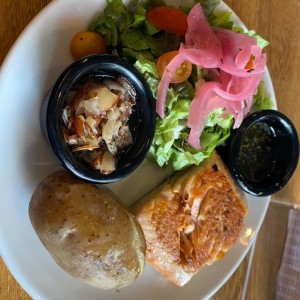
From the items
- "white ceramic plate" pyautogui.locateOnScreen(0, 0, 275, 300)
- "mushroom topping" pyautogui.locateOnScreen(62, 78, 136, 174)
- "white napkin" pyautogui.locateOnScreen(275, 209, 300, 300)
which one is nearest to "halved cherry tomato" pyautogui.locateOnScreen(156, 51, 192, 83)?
"mushroom topping" pyautogui.locateOnScreen(62, 78, 136, 174)

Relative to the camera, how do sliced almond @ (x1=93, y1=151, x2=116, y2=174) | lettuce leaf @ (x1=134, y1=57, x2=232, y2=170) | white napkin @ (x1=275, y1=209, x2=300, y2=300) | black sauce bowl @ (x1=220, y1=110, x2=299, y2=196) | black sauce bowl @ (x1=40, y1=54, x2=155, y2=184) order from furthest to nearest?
white napkin @ (x1=275, y1=209, x2=300, y2=300) → black sauce bowl @ (x1=220, y1=110, x2=299, y2=196) → lettuce leaf @ (x1=134, y1=57, x2=232, y2=170) → sliced almond @ (x1=93, y1=151, x2=116, y2=174) → black sauce bowl @ (x1=40, y1=54, x2=155, y2=184)

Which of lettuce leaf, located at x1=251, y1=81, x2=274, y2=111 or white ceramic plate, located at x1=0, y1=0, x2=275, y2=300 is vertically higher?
white ceramic plate, located at x1=0, y1=0, x2=275, y2=300

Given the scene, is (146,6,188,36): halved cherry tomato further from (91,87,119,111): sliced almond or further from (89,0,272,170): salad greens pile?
(91,87,119,111): sliced almond

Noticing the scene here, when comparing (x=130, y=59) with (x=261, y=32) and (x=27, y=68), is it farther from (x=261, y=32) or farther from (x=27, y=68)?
(x=261, y=32)

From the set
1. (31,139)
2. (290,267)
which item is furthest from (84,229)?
(290,267)

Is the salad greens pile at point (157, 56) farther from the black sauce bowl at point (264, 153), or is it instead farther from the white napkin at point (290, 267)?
the white napkin at point (290, 267)

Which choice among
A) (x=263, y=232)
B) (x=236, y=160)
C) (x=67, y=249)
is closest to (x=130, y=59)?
(x=236, y=160)

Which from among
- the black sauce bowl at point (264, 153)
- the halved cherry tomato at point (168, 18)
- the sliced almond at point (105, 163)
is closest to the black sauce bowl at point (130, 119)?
the sliced almond at point (105, 163)
